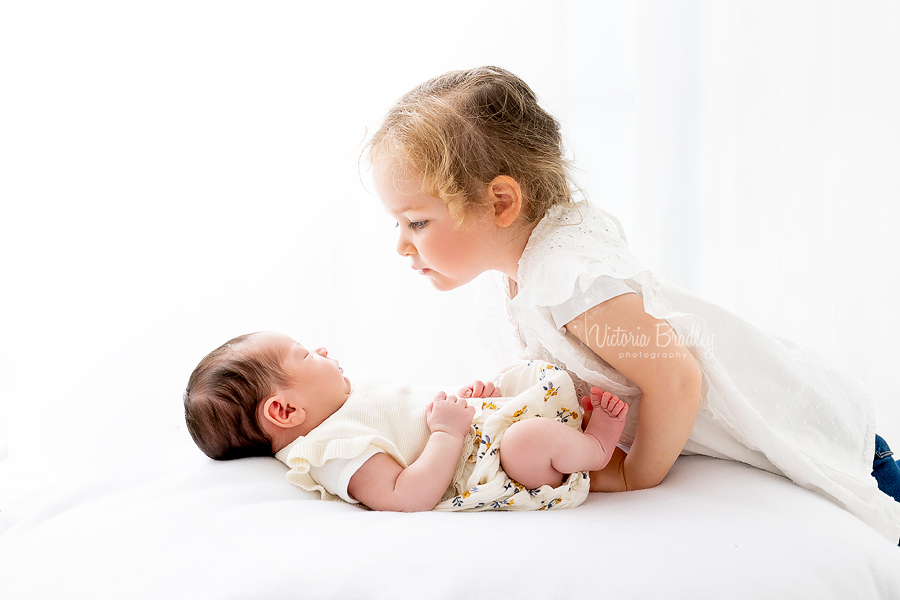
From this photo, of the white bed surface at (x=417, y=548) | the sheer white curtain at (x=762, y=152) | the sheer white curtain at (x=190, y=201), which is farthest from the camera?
the sheer white curtain at (x=762, y=152)

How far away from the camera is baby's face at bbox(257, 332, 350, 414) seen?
0.98 m

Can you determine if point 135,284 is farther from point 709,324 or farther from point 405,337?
point 709,324

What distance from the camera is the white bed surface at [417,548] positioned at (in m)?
0.65

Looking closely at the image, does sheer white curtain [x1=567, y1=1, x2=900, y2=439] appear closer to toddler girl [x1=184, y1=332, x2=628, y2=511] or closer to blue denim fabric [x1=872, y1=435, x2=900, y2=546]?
blue denim fabric [x1=872, y1=435, x2=900, y2=546]

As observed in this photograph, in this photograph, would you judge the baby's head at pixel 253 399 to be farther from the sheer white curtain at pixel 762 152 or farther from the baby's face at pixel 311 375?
the sheer white curtain at pixel 762 152

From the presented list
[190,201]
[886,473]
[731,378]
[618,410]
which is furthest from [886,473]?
[190,201]

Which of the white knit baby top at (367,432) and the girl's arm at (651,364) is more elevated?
the girl's arm at (651,364)

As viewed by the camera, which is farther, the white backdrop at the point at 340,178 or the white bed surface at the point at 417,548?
the white backdrop at the point at 340,178

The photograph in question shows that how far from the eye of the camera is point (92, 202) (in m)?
1.40

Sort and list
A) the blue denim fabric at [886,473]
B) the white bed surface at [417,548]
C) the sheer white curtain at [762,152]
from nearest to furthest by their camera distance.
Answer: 1. the white bed surface at [417,548]
2. the blue denim fabric at [886,473]
3. the sheer white curtain at [762,152]

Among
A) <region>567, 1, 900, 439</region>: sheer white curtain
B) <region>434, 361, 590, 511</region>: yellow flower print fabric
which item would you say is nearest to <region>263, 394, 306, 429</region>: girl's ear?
<region>434, 361, 590, 511</region>: yellow flower print fabric

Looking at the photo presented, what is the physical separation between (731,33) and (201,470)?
1831mm

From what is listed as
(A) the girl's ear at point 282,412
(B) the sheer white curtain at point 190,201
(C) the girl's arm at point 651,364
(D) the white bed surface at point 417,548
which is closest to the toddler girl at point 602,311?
(C) the girl's arm at point 651,364

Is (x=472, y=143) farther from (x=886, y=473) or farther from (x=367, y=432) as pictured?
(x=886, y=473)
